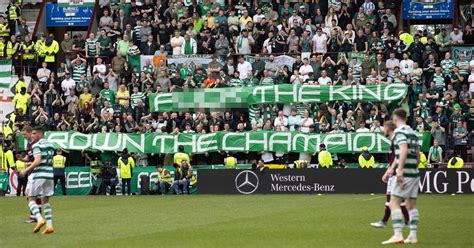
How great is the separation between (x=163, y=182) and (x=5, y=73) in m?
10.4

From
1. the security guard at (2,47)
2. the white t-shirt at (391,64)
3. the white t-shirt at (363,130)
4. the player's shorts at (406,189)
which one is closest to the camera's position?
the player's shorts at (406,189)

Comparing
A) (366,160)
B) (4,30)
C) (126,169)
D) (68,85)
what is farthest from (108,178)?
(4,30)

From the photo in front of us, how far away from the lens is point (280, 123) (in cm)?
4025

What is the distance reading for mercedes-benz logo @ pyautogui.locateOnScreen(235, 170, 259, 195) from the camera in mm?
38031

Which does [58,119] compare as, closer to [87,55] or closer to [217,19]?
[87,55]

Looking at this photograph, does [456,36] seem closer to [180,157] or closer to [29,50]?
[180,157]

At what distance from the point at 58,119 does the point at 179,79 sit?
17.1 ft

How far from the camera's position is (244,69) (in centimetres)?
4200

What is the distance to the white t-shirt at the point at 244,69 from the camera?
137ft

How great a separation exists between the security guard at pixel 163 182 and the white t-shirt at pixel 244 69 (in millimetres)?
5085

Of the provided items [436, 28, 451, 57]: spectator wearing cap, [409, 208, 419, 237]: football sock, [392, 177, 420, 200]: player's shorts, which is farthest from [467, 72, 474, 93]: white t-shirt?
[392, 177, 420, 200]: player's shorts

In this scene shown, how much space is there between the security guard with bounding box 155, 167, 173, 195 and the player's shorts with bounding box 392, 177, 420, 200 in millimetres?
22909

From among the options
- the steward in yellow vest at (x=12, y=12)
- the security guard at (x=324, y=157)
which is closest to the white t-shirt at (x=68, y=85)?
the steward in yellow vest at (x=12, y=12)

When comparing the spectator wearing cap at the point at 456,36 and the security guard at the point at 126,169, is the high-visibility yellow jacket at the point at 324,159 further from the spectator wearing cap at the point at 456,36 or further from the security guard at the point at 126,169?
the spectator wearing cap at the point at 456,36
